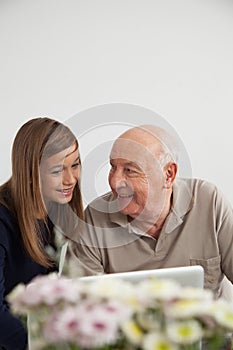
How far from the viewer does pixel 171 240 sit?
7.45ft

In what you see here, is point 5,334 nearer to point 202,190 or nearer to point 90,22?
point 202,190

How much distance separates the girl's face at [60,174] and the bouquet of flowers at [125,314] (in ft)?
3.39

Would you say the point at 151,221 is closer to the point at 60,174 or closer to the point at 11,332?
the point at 60,174

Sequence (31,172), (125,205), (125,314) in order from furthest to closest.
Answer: (125,205) < (31,172) < (125,314)

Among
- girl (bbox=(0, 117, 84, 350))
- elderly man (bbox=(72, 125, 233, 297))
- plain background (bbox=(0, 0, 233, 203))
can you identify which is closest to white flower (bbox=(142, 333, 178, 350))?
girl (bbox=(0, 117, 84, 350))

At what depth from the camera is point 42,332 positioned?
1055mm

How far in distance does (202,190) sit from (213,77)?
55.9 inches

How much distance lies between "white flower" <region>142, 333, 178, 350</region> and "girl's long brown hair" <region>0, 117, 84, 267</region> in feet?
3.65

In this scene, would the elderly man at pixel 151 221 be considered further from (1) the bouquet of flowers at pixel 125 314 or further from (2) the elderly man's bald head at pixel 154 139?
(1) the bouquet of flowers at pixel 125 314

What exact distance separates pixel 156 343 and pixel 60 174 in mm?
1157

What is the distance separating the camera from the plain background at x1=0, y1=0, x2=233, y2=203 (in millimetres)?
3551

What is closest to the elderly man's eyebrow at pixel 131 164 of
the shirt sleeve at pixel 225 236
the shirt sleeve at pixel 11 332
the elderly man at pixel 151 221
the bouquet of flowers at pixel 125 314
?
the elderly man at pixel 151 221

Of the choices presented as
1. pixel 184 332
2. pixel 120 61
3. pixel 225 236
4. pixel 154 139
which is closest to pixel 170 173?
pixel 154 139

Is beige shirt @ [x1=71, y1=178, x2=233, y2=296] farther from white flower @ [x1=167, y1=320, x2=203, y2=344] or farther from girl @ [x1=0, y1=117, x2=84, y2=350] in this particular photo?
white flower @ [x1=167, y1=320, x2=203, y2=344]
